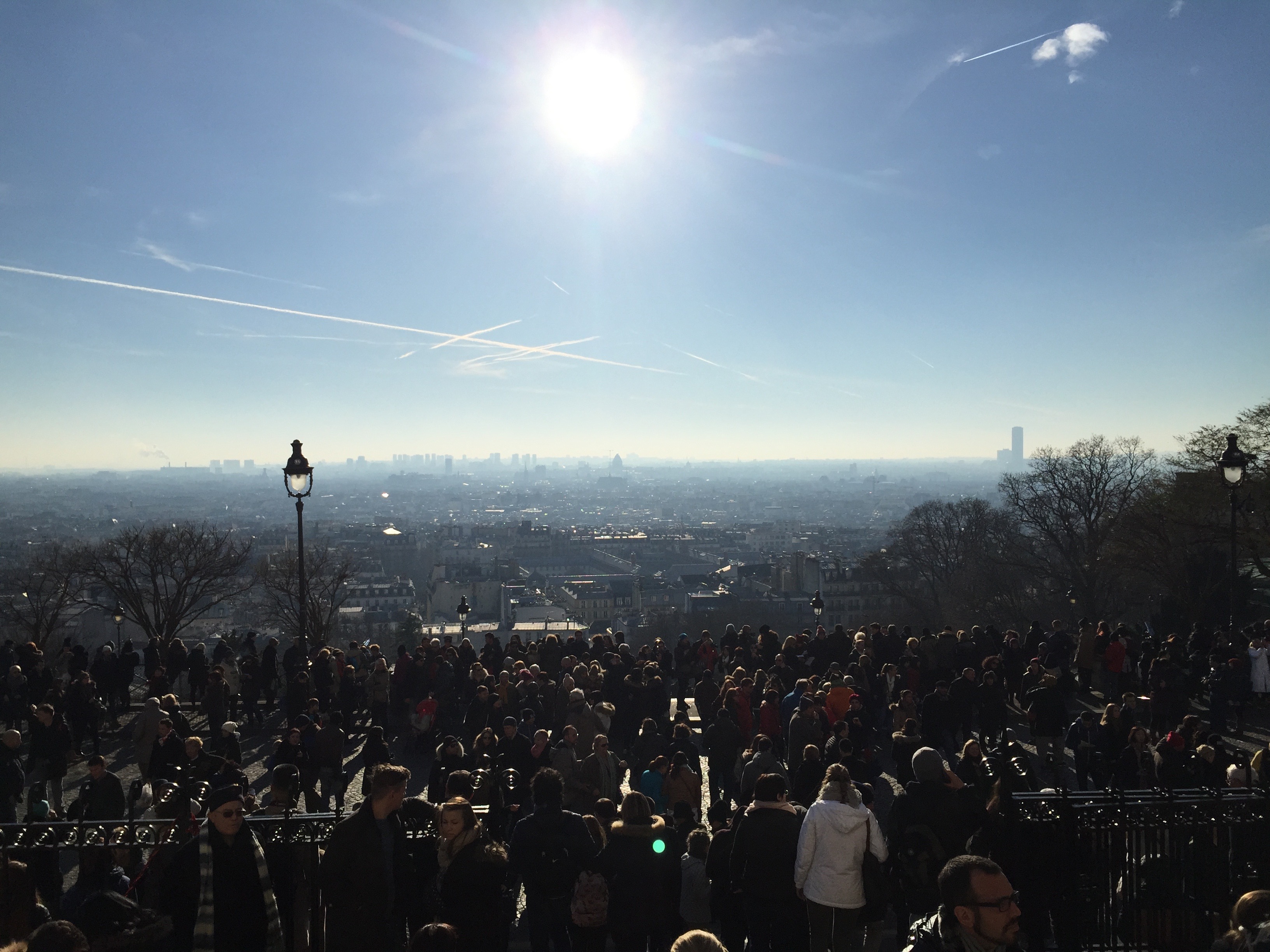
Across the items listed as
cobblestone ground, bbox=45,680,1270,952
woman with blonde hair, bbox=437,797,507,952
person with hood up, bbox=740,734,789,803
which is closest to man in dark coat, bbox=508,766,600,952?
woman with blonde hair, bbox=437,797,507,952

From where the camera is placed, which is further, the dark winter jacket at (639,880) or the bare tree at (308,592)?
the bare tree at (308,592)

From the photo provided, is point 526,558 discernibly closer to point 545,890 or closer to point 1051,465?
point 1051,465

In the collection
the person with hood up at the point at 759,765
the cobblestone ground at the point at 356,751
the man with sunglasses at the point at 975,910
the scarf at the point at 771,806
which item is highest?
the man with sunglasses at the point at 975,910

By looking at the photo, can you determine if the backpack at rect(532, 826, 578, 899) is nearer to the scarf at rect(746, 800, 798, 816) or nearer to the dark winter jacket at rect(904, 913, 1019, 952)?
the scarf at rect(746, 800, 798, 816)

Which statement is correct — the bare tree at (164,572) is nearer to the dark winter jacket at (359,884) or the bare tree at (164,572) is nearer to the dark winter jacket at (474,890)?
the dark winter jacket at (359,884)

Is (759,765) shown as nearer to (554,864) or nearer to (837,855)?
(837,855)

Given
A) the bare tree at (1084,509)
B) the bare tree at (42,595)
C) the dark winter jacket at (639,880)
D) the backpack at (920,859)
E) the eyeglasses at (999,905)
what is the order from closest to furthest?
1. the eyeglasses at (999,905)
2. the dark winter jacket at (639,880)
3. the backpack at (920,859)
4. the bare tree at (42,595)
5. the bare tree at (1084,509)

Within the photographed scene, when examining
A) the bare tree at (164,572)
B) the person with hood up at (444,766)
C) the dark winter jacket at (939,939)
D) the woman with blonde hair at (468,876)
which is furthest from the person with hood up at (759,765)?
the bare tree at (164,572)
